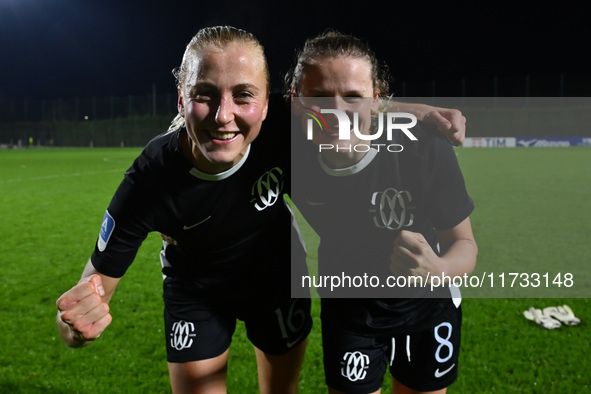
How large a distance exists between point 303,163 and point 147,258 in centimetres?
432

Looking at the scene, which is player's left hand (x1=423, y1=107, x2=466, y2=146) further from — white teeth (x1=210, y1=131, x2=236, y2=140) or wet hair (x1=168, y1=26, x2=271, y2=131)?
white teeth (x1=210, y1=131, x2=236, y2=140)

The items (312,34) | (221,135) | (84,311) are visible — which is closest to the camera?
(84,311)

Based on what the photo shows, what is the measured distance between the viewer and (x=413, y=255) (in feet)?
5.56

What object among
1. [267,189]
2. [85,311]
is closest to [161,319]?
[267,189]

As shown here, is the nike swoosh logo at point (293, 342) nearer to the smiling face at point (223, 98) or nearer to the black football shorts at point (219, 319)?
the black football shorts at point (219, 319)

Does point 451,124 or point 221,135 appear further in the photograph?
point 451,124

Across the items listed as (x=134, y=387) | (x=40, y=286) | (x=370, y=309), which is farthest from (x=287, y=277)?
(x=40, y=286)

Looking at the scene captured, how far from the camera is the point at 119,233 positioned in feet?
6.39

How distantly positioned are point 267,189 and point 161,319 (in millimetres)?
2415

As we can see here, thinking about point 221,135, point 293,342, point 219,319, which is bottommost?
point 293,342

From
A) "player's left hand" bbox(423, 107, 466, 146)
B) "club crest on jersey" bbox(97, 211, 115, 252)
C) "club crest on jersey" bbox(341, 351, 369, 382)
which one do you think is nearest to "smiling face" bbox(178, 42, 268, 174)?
"club crest on jersey" bbox(97, 211, 115, 252)

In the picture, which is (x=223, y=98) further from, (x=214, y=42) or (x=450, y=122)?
(x=450, y=122)

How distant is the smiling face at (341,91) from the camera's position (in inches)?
70.0

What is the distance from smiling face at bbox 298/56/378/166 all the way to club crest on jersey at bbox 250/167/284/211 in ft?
0.98
